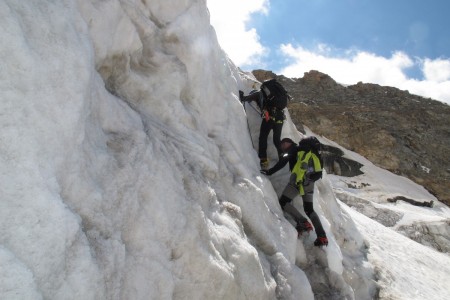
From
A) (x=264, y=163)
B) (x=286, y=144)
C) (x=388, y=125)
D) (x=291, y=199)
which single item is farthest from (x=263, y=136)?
(x=388, y=125)

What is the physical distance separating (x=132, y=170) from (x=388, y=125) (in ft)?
136

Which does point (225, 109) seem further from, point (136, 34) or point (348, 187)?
point (348, 187)

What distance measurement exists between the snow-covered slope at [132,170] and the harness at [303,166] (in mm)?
633

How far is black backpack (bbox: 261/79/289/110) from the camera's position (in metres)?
9.62

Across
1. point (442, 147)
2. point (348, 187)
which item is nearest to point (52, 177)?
point (348, 187)

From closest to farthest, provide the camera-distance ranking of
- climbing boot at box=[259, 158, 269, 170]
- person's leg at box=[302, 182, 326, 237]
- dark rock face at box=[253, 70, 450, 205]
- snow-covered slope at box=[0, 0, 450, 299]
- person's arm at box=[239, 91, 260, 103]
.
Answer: snow-covered slope at box=[0, 0, 450, 299] → person's leg at box=[302, 182, 326, 237] → climbing boot at box=[259, 158, 269, 170] → person's arm at box=[239, 91, 260, 103] → dark rock face at box=[253, 70, 450, 205]

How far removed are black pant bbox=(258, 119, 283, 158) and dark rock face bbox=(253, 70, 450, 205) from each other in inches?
1137

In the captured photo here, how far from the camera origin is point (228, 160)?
26.4ft

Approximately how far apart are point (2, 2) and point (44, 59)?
0.56 m

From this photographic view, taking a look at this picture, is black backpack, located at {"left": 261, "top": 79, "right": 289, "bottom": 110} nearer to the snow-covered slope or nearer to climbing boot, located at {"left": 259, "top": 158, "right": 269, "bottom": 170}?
the snow-covered slope

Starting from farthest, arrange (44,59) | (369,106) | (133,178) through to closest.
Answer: (369,106) < (133,178) < (44,59)

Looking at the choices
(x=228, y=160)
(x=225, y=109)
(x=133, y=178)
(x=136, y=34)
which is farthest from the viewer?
(x=225, y=109)

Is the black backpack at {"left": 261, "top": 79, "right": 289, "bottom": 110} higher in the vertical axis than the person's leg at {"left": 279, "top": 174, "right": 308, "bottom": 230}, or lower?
higher

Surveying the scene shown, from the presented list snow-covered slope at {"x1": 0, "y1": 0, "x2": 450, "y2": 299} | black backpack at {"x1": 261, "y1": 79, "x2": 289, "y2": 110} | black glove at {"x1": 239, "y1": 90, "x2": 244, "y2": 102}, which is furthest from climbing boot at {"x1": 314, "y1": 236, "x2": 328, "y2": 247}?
black glove at {"x1": 239, "y1": 90, "x2": 244, "y2": 102}
